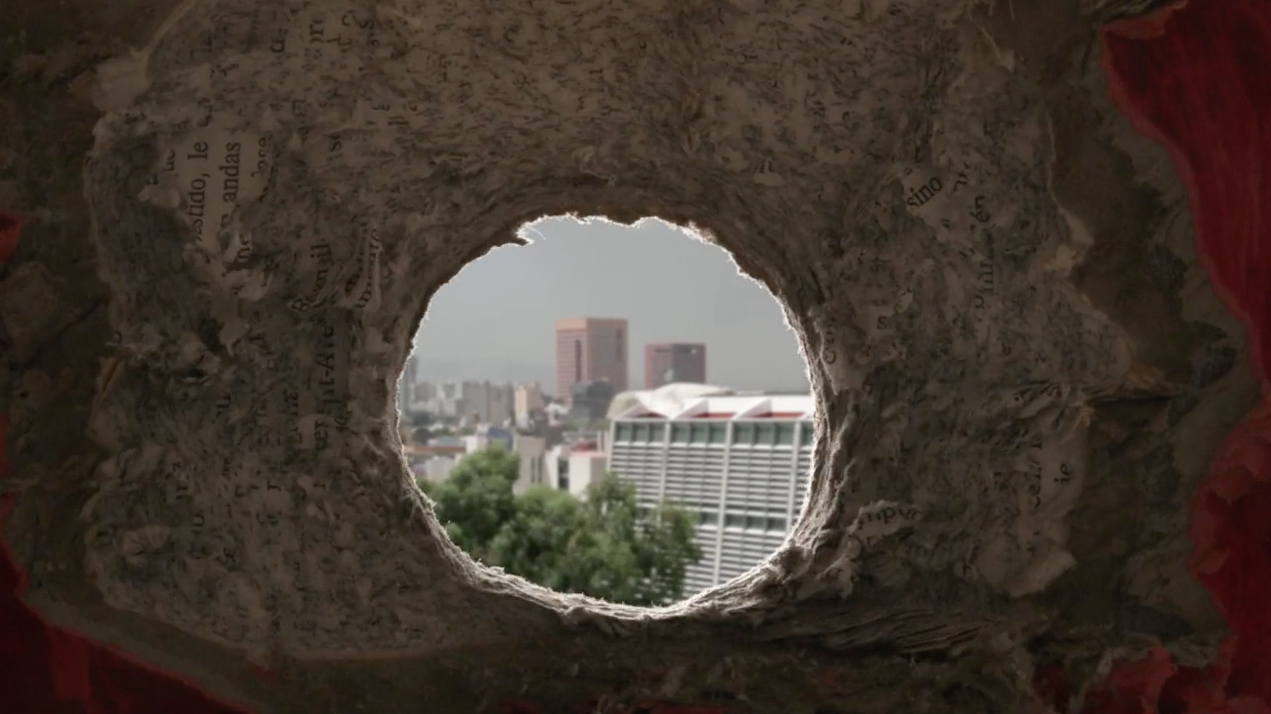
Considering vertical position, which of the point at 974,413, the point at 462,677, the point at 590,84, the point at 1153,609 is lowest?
the point at 462,677

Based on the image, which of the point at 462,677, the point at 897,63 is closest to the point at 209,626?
the point at 462,677

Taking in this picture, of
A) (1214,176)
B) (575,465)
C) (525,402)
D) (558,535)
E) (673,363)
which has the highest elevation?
(1214,176)

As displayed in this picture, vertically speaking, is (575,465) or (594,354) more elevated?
(594,354)

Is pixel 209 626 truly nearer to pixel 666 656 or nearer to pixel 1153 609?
pixel 666 656

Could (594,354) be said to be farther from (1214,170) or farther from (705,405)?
(1214,170)

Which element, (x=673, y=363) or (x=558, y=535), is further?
(x=673, y=363)

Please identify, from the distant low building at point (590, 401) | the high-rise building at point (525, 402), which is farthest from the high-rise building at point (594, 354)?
the high-rise building at point (525, 402)

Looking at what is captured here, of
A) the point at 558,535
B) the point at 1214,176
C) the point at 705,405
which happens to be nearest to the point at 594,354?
the point at 705,405

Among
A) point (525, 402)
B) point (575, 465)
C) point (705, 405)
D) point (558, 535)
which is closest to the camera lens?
point (558, 535)
